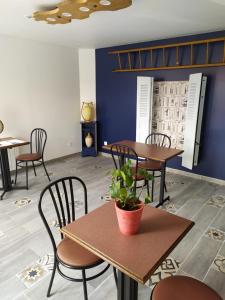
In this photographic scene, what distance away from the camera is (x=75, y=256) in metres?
1.45

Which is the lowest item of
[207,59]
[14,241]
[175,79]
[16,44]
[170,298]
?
[14,241]

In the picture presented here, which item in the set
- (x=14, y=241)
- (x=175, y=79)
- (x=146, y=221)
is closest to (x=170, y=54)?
(x=175, y=79)

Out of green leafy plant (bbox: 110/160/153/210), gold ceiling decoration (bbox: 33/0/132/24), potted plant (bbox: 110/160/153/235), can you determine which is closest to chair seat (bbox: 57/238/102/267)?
potted plant (bbox: 110/160/153/235)

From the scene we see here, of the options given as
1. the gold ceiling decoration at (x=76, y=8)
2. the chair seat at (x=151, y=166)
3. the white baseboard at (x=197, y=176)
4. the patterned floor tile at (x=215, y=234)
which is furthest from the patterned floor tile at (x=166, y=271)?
the gold ceiling decoration at (x=76, y=8)

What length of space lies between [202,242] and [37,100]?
374 centimetres

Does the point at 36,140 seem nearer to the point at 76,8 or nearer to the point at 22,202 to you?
the point at 22,202

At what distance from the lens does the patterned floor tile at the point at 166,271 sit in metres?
1.85

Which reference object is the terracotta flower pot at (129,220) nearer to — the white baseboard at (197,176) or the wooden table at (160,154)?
the wooden table at (160,154)

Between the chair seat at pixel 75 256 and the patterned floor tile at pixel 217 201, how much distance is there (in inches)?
86.1

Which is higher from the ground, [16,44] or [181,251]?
[16,44]

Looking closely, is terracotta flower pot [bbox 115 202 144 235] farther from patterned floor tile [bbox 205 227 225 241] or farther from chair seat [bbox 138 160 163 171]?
chair seat [bbox 138 160 163 171]

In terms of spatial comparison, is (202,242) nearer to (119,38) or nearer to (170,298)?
(170,298)

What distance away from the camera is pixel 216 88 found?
349cm

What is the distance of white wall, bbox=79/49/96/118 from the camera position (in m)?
5.02
